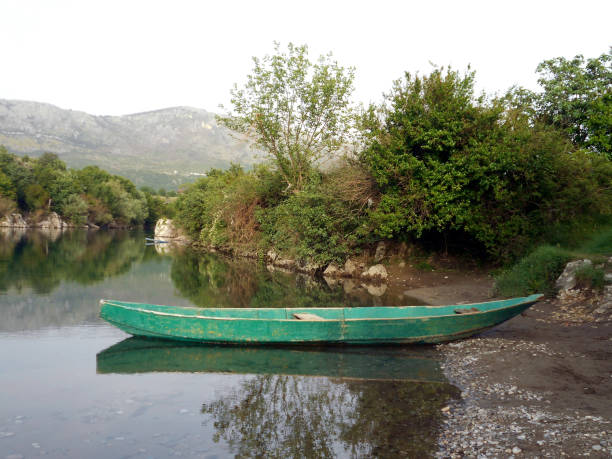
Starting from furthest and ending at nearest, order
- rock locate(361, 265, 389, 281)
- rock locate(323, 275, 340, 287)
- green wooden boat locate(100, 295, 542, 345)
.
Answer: rock locate(361, 265, 389, 281) < rock locate(323, 275, 340, 287) < green wooden boat locate(100, 295, 542, 345)

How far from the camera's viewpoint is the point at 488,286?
60.2ft

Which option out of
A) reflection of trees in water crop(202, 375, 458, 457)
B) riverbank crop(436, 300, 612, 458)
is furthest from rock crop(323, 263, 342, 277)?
reflection of trees in water crop(202, 375, 458, 457)

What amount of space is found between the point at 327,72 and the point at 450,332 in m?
25.2

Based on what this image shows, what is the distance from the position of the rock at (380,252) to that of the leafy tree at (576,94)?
498 inches

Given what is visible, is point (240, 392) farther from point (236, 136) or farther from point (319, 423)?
point (236, 136)

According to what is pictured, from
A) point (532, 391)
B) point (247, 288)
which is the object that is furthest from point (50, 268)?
point (532, 391)

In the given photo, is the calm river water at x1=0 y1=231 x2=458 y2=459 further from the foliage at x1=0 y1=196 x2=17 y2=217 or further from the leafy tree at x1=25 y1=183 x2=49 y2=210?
the leafy tree at x1=25 y1=183 x2=49 y2=210

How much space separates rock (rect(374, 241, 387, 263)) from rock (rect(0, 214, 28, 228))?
277 ft

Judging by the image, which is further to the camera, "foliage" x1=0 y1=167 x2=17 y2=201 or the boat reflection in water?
"foliage" x1=0 y1=167 x2=17 y2=201

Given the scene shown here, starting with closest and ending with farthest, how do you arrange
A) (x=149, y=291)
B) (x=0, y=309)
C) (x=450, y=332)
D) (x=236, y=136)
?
(x=450, y=332), (x=0, y=309), (x=149, y=291), (x=236, y=136)

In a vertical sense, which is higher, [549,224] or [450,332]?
[549,224]

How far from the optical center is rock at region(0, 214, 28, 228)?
8457 cm

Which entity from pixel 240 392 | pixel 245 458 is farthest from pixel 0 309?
pixel 245 458

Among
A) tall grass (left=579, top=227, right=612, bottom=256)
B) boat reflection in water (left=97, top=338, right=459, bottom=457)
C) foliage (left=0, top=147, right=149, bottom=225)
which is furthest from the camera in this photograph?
foliage (left=0, top=147, right=149, bottom=225)
